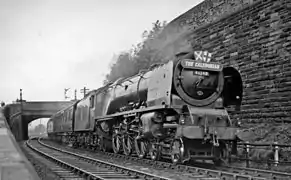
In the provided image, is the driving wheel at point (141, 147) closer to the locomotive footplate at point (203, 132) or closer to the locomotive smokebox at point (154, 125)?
the locomotive smokebox at point (154, 125)

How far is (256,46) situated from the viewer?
45.5ft

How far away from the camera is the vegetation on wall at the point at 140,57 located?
2548cm

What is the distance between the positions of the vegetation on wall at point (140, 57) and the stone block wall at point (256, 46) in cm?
703

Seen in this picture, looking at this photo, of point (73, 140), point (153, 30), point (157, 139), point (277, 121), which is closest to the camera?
point (157, 139)

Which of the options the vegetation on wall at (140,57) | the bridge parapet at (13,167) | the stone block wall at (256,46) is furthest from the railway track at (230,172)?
the vegetation on wall at (140,57)

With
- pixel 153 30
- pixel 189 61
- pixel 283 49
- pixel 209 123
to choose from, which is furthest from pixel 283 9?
pixel 153 30

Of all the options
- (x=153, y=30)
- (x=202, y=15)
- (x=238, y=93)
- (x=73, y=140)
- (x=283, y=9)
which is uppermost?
(x=153, y=30)

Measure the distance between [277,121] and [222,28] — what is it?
5.06 meters

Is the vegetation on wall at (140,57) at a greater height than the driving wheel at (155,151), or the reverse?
the vegetation on wall at (140,57)

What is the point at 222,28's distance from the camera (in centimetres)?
1593

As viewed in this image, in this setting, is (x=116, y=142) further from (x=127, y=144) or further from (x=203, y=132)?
(x=203, y=132)

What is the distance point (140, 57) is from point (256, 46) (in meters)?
13.3

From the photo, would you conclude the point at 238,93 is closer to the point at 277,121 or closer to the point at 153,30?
the point at 277,121

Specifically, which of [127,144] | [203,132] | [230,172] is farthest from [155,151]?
[230,172]
